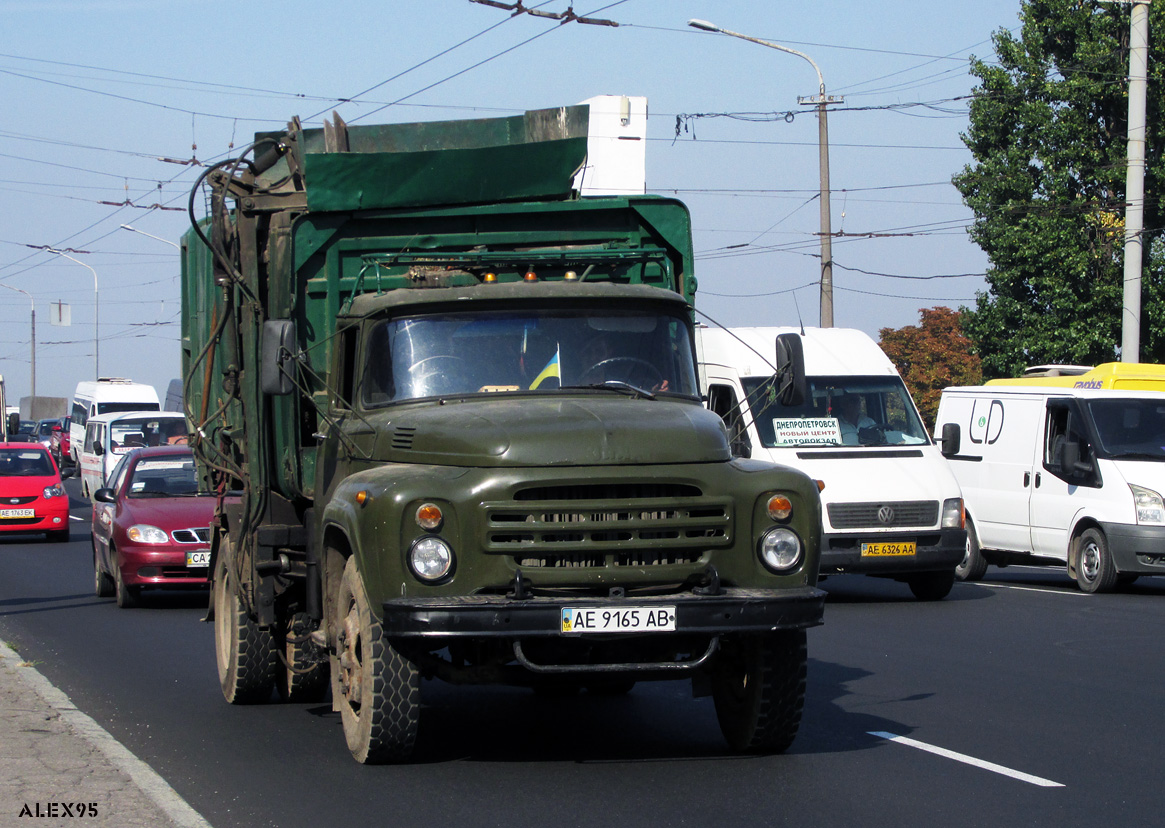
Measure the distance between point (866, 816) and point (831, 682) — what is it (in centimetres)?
405

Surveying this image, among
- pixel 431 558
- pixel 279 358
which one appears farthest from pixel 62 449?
pixel 431 558

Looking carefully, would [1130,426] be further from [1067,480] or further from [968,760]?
[968,760]

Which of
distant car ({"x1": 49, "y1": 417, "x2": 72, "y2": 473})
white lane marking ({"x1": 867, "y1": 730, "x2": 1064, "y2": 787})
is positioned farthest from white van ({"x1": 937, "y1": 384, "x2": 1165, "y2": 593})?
distant car ({"x1": 49, "y1": 417, "x2": 72, "y2": 473})

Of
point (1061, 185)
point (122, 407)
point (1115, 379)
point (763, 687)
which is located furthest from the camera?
point (122, 407)

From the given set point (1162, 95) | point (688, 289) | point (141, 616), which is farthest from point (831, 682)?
point (1162, 95)

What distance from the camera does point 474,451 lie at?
7.07 metres

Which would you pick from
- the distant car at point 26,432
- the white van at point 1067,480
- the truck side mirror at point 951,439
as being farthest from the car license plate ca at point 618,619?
the distant car at point 26,432

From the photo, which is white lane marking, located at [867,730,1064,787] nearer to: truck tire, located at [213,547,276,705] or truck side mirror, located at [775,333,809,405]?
truck side mirror, located at [775,333,809,405]

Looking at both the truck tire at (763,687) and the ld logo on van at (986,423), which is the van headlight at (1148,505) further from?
the truck tire at (763,687)

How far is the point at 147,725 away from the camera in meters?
8.85

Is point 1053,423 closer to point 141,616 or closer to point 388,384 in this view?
point 141,616

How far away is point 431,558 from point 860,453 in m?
10.3

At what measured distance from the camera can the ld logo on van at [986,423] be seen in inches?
743

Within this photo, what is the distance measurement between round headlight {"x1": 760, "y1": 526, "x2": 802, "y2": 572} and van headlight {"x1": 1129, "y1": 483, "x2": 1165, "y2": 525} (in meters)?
10.6
